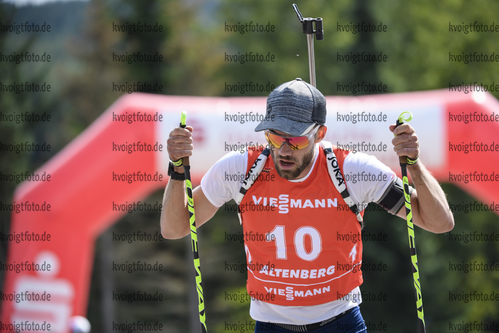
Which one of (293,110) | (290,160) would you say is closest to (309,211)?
(290,160)

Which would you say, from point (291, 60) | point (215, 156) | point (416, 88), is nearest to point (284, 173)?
point (215, 156)

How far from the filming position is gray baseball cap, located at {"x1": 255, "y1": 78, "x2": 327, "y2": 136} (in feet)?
12.0

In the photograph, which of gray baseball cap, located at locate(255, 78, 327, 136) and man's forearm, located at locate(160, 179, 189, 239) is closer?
gray baseball cap, located at locate(255, 78, 327, 136)

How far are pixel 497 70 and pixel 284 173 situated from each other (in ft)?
47.3

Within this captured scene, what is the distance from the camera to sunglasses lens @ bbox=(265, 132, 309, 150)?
3.68m

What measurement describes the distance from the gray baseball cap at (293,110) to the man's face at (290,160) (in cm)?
6

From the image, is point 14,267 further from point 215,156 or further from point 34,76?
point 34,76

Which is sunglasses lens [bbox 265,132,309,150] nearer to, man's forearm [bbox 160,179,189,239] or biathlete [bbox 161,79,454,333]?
biathlete [bbox 161,79,454,333]

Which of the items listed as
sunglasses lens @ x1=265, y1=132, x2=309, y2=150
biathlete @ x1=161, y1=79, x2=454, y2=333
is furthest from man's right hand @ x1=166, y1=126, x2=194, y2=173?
sunglasses lens @ x1=265, y1=132, x2=309, y2=150

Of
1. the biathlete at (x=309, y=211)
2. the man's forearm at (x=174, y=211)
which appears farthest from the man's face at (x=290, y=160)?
the man's forearm at (x=174, y=211)

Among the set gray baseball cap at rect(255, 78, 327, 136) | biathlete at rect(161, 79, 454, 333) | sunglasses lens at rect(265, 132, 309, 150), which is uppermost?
gray baseball cap at rect(255, 78, 327, 136)

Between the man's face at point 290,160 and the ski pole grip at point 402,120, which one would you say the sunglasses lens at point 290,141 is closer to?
the man's face at point 290,160

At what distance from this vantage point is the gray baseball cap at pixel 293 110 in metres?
3.66

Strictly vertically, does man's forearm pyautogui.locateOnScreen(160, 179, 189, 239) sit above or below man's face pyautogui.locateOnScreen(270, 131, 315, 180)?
below
